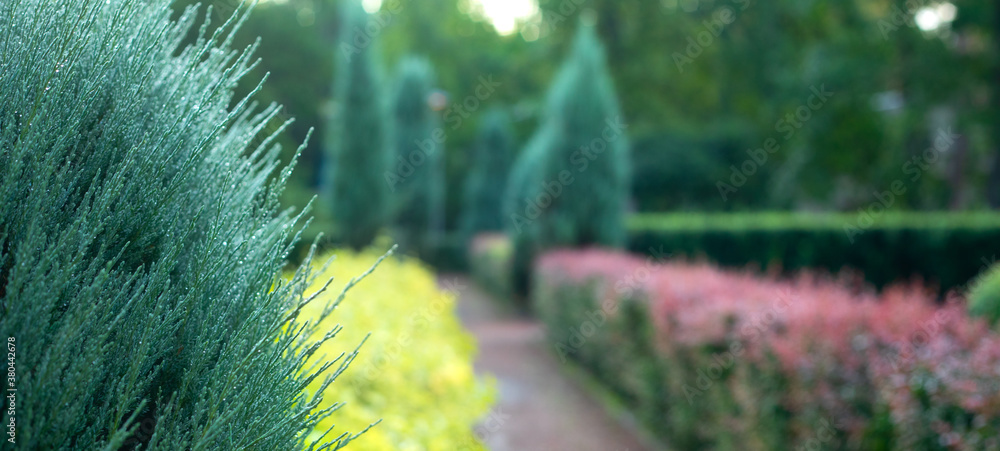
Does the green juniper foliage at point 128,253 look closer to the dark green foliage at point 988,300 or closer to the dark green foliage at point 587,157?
the dark green foliage at point 988,300

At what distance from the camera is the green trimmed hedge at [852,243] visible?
12.0 metres

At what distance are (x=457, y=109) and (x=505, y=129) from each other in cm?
607

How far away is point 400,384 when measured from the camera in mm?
3459

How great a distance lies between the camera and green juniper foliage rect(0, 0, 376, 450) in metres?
1.15

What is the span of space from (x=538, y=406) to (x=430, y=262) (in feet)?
55.8

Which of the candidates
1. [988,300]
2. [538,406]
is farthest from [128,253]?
[538,406]

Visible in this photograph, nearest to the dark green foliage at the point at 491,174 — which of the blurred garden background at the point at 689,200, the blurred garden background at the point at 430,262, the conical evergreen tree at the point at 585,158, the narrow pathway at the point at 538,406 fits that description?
the blurred garden background at the point at 689,200

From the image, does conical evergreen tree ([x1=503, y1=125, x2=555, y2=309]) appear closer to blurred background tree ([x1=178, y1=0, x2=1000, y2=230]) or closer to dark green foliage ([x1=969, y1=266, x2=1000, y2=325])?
blurred background tree ([x1=178, y1=0, x2=1000, y2=230])

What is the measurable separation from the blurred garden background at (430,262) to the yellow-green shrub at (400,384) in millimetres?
20

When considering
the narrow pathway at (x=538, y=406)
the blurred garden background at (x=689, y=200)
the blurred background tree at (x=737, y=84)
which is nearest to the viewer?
the blurred garden background at (x=689, y=200)

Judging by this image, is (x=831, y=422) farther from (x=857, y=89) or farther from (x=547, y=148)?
(x=857, y=89)

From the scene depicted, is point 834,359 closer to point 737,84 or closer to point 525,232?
point 525,232

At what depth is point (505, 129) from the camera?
26391 mm

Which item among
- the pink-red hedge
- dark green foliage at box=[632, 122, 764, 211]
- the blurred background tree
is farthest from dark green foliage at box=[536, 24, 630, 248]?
dark green foliage at box=[632, 122, 764, 211]
